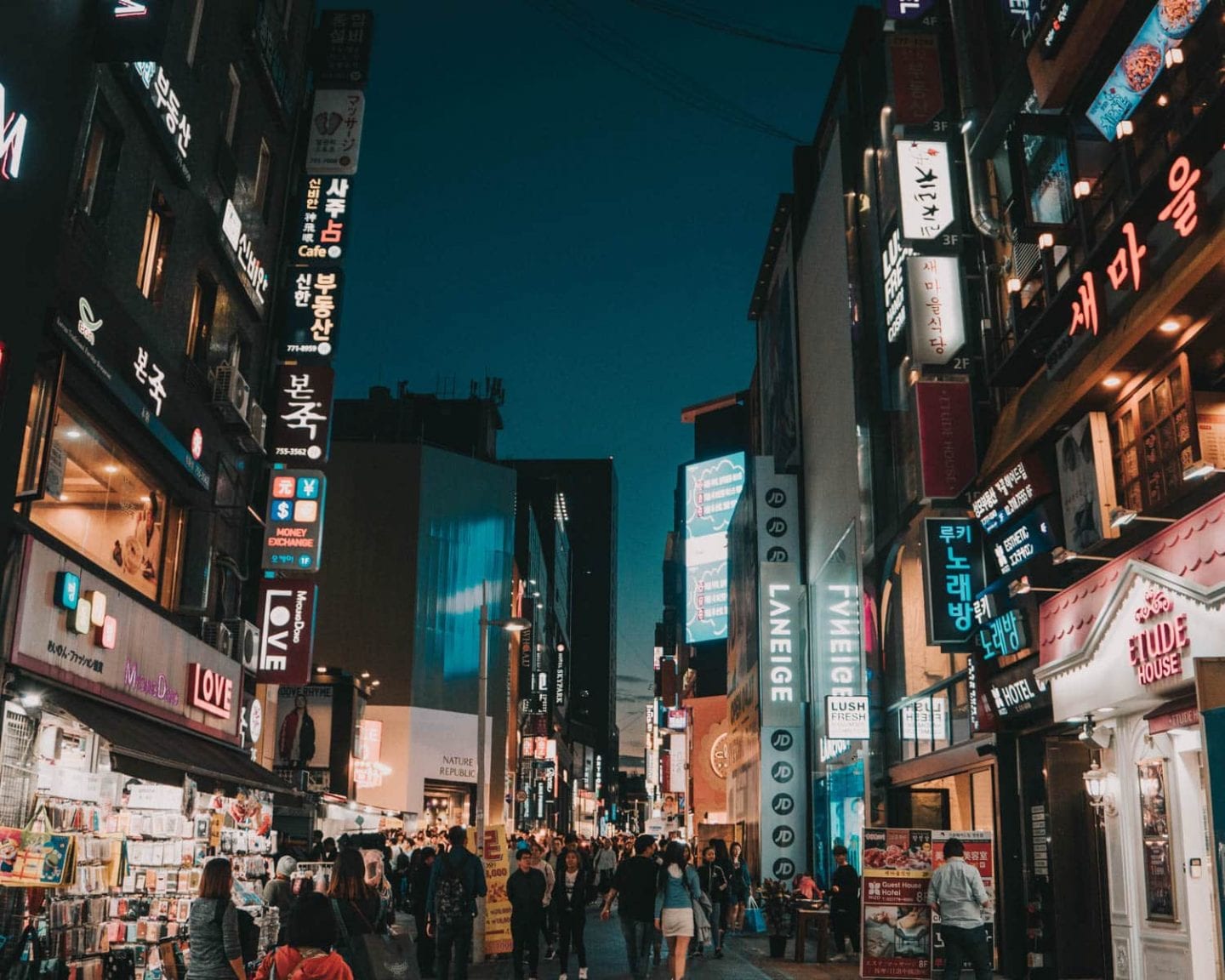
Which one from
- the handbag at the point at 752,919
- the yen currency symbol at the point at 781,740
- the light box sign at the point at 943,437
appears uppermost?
the light box sign at the point at 943,437

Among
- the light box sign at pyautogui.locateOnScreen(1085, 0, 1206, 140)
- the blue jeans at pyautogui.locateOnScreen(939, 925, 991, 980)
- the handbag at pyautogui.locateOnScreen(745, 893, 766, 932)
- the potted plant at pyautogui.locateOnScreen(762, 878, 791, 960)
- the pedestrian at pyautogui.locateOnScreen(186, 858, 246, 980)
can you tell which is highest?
the light box sign at pyautogui.locateOnScreen(1085, 0, 1206, 140)

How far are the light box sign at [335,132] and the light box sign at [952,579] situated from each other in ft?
45.4

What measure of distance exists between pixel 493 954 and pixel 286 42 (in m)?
18.1

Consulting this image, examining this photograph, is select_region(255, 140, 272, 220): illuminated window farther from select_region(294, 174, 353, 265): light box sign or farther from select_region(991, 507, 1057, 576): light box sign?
select_region(991, 507, 1057, 576): light box sign

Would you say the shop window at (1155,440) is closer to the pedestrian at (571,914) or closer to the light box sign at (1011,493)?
the light box sign at (1011,493)

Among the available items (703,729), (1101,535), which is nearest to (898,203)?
(1101,535)

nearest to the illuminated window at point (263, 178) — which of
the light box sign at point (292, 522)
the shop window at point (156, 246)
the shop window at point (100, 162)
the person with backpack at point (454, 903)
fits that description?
the shop window at point (156, 246)

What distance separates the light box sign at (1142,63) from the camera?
12.7 metres

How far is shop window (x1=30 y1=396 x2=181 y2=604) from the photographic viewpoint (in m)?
14.3

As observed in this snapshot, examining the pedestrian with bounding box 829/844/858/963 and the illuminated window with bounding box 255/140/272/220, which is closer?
the pedestrian with bounding box 829/844/858/963

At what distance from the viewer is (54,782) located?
40.1ft

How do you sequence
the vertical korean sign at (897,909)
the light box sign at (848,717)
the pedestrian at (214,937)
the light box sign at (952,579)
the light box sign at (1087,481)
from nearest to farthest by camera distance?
1. the pedestrian at (214,937)
2. the light box sign at (1087,481)
3. the vertical korean sign at (897,909)
4. the light box sign at (952,579)
5. the light box sign at (848,717)

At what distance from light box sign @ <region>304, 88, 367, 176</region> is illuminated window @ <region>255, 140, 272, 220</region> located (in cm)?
77

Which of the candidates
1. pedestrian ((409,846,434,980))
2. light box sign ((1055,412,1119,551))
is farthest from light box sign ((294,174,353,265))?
light box sign ((1055,412,1119,551))
